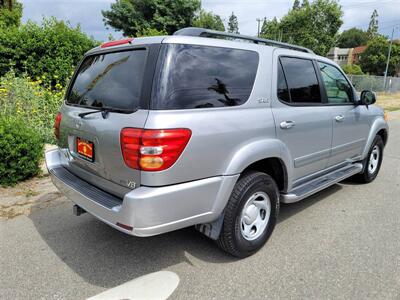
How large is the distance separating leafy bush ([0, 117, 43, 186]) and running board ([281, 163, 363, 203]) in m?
3.59

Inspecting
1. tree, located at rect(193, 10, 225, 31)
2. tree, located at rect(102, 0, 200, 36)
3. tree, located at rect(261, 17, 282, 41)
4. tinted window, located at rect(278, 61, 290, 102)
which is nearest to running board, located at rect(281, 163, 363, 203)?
tinted window, located at rect(278, 61, 290, 102)

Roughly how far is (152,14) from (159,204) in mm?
30851

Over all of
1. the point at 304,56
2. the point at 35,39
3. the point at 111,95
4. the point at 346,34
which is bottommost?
the point at 111,95

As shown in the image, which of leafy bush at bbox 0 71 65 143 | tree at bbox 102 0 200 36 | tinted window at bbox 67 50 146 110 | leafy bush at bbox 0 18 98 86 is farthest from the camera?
tree at bbox 102 0 200 36

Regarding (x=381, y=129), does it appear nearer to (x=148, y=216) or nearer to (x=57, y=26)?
(x=148, y=216)

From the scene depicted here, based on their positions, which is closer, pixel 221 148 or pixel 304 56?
pixel 221 148

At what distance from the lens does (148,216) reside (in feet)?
7.24

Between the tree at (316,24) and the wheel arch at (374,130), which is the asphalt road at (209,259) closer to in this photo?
the wheel arch at (374,130)

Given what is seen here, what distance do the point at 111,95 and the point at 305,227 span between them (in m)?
2.52

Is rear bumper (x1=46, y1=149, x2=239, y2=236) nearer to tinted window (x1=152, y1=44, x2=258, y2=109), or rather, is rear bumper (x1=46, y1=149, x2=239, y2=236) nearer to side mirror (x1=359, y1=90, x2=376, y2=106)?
tinted window (x1=152, y1=44, x2=258, y2=109)

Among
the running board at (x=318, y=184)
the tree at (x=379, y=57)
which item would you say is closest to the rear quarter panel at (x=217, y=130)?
the running board at (x=318, y=184)

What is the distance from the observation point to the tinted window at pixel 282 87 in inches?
123

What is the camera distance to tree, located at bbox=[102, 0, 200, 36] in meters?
28.2

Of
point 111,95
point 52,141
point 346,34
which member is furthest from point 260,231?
point 346,34
